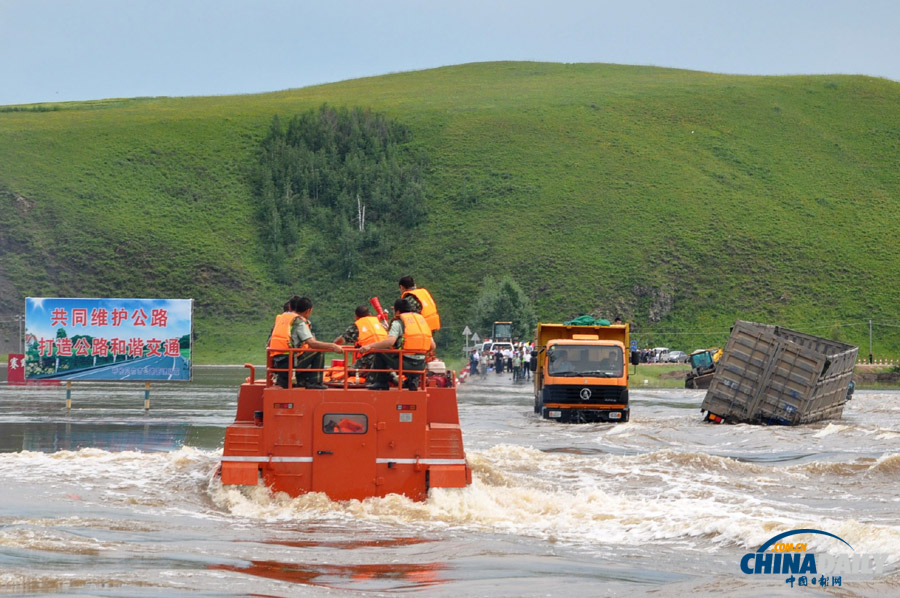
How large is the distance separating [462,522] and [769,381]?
56.5 ft

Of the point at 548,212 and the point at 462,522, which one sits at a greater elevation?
the point at 548,212

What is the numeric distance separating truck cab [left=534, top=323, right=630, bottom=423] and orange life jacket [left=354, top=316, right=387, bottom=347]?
13300 millimetres

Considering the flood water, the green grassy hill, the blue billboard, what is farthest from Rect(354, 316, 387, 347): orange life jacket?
the green grassy hill

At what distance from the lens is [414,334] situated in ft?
43.3

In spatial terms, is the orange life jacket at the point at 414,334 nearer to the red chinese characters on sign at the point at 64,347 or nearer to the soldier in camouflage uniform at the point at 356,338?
the soldier in camouflage uniform at the point at 356,338

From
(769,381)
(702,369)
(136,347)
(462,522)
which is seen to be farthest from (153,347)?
(702,369)

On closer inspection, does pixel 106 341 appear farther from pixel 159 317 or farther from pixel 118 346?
pixel 159 317

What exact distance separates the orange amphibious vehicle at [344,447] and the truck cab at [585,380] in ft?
49.0

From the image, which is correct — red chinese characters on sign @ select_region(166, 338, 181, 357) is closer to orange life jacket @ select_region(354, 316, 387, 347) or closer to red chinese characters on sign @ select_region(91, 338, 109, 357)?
red chinese characters on sign @ select_region(91, 338, 109, 357)

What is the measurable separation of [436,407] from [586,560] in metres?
3.96

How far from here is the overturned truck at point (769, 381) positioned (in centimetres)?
2709

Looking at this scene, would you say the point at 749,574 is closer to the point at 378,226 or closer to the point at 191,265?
the point at 191,265

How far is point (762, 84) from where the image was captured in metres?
128

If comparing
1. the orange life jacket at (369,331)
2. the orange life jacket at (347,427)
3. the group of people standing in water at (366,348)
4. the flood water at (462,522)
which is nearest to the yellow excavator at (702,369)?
the flood water at (462,522)
